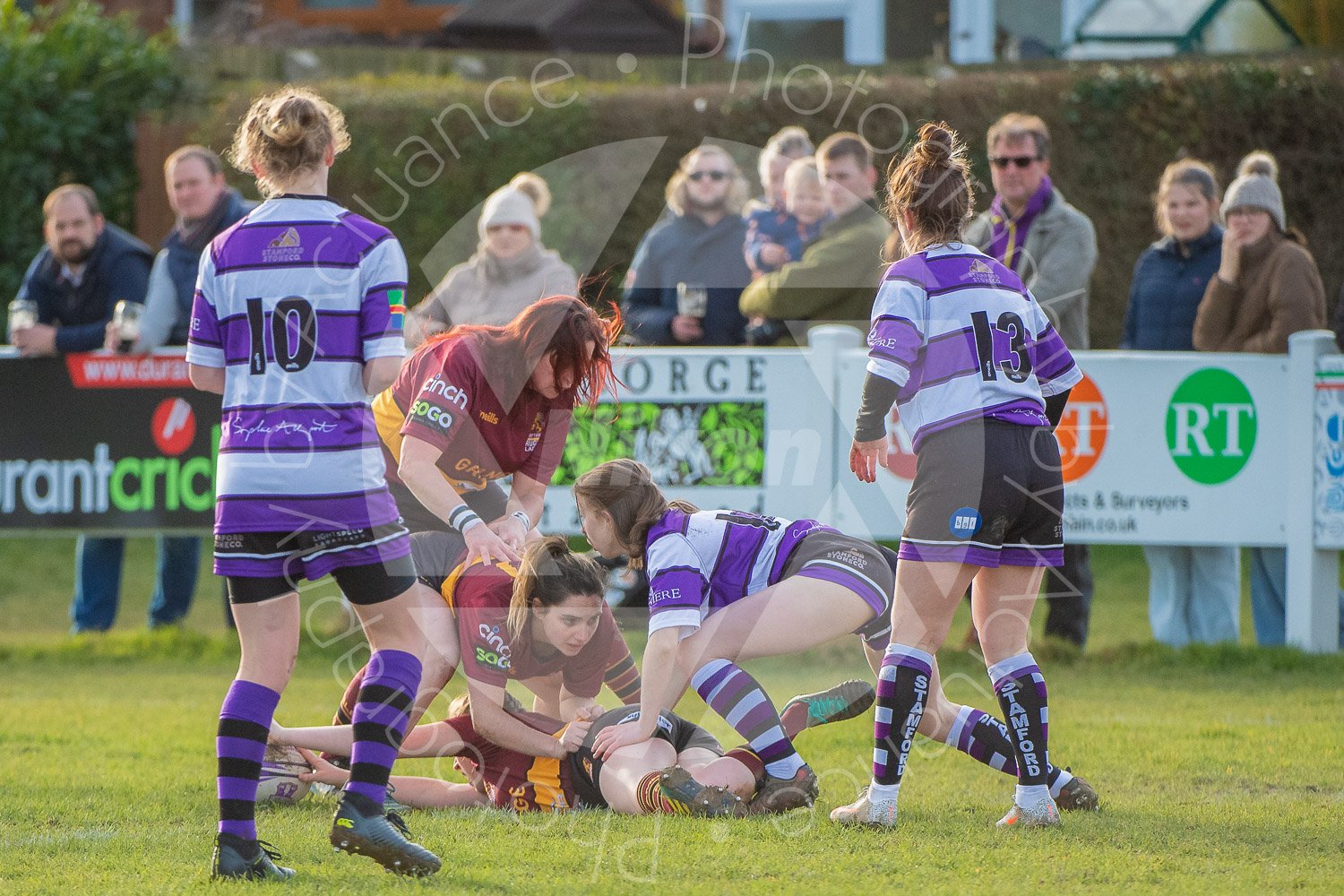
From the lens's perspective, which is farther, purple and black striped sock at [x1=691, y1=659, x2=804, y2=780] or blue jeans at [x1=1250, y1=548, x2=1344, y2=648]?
blue jeans at [x1=1250, y1=548, x2=1344, y2=648]

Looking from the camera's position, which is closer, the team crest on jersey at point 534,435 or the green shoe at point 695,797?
the green shoe at point 695,797

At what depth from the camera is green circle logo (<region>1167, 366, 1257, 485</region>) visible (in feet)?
26.6

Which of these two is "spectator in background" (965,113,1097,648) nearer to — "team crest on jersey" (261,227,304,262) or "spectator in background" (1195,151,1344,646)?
"spectator in background" (1195,151,1344,646)

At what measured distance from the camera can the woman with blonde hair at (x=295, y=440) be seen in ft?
13.3

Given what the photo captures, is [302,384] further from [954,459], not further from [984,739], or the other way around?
[984,739]

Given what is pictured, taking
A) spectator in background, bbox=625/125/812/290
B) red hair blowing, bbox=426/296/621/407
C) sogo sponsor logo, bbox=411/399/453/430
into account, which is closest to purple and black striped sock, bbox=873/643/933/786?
red hair blowing, bbox=426/296/621/407

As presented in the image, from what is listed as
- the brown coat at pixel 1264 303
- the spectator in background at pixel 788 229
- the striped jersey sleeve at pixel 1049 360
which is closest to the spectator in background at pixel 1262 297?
the brown coat at pixel 1264 303

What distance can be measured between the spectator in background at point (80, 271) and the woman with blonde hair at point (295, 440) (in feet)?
18.0

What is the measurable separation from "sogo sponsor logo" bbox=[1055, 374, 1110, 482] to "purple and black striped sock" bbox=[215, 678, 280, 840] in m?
5.11

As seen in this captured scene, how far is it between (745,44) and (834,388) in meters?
9.34

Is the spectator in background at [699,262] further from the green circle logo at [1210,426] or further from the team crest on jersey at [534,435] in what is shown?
the team crest on jersey at [534,435]

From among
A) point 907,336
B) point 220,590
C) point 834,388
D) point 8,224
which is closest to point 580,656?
point 907,336

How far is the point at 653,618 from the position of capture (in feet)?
16.2

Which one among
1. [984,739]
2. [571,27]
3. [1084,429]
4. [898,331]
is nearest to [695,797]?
[984,739]
